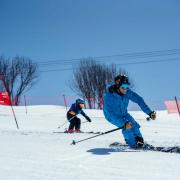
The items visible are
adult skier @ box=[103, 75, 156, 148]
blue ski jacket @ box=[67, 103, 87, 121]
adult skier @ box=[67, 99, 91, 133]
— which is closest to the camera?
adult skier @ box=[103, 75, 156, 148]

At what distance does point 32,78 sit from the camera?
49.3m

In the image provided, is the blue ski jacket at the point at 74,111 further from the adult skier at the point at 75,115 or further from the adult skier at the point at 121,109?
the adult skier at the point at 121,109

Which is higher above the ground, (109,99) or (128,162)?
(109,99)

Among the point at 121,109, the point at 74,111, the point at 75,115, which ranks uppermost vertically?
the point at 121,109

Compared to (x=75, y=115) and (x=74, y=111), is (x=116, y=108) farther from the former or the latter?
(x=74, y=111)

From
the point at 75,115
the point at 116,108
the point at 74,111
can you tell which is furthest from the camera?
the point at 74,111

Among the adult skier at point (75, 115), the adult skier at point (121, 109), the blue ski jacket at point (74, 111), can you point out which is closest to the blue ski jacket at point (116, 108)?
the adult skier at point (121, 109)

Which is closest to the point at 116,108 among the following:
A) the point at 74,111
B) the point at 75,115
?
the point at 75,115

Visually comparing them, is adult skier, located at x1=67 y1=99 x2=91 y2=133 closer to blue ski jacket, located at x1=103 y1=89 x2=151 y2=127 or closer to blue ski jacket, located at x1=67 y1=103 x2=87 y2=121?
blue ski jacket, located at x1=67 y1=103 x2=87 y2=121

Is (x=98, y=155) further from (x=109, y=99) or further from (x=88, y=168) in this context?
(x=109, y=99)

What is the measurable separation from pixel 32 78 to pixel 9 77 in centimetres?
304

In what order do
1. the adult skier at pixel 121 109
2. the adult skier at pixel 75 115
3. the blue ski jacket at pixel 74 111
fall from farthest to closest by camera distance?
the blue ski jacket at pixel 74 111, the adult skier at pixel 75 115, the adult skier at pixel 121 109

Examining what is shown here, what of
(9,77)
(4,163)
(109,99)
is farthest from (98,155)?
(9,77)

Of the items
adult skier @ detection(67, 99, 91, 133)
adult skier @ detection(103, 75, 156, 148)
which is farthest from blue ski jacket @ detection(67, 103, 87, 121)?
adult skier @ detection(103, 75, 156, 148)
